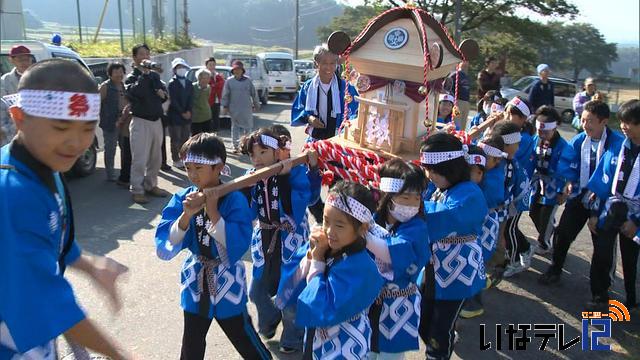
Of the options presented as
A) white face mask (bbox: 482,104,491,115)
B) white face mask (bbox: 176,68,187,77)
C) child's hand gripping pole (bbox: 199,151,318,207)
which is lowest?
white face mask (bbox: 482,104,491,115)

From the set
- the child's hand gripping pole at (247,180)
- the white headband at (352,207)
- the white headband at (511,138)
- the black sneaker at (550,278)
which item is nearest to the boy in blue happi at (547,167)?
the black sneaker at (550,278)

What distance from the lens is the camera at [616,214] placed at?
13.8ft

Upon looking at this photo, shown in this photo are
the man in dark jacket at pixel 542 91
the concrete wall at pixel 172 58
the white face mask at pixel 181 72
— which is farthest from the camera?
the concrete wall at pixel 172 58

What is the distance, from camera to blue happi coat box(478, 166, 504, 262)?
4039 millimetres

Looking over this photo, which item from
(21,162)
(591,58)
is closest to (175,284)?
(21,162)

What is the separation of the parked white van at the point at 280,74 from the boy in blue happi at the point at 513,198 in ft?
53.9

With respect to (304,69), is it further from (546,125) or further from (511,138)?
(511,138)

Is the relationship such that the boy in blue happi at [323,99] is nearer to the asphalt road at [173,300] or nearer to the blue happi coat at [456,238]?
the asphalt road at [173,300]

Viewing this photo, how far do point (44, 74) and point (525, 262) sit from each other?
4.91m

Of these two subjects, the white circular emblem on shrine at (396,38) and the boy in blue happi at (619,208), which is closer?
the white circular emblem on shrine at (396,38)

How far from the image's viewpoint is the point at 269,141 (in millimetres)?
3479

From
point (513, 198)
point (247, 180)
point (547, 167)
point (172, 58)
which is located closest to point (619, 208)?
point (513, 198)

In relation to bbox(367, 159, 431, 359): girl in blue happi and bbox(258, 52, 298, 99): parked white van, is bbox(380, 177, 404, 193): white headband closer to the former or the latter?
bbox(367, 159, 431, 359): girl in blue happi

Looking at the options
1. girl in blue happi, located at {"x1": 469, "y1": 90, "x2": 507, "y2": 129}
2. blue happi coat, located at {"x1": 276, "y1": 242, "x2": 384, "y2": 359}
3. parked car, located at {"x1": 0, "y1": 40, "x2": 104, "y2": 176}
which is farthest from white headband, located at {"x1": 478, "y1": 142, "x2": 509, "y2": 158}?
parked car, located at {"x1": 0, "y1": 40, "x2": 104, "y2": 176}
